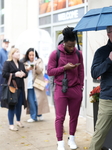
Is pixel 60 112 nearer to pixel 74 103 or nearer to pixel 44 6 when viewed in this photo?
pixel 74 103

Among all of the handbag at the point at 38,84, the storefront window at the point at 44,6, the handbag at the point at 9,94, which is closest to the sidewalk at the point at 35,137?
the handbag at the point at 9,94

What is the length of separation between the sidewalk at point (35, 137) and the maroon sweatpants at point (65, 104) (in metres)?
0.45

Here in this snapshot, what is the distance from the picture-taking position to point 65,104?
16.8 ft

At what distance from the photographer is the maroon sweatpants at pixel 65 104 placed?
199 inches

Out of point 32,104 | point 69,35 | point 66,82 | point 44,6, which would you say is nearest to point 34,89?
point 32,104

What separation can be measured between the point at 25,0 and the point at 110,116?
9.36 m

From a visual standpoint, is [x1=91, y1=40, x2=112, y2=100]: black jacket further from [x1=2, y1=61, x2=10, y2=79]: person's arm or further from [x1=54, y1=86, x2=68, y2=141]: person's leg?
[x1=2, y1=61, x2=10, y2=79]: person's arm

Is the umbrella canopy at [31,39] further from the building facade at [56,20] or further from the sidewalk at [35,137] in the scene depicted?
the sidewalk at [35,137]

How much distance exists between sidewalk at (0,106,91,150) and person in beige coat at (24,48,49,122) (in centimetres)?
28

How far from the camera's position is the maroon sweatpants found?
16.5ft

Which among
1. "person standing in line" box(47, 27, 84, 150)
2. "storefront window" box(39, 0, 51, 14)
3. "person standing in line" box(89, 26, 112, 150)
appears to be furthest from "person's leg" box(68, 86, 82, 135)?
"storefront window" box(39, 0, 51, 14)

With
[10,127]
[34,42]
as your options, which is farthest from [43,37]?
[10,127]

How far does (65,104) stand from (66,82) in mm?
354

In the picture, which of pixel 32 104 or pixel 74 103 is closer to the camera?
pixel 74 103
